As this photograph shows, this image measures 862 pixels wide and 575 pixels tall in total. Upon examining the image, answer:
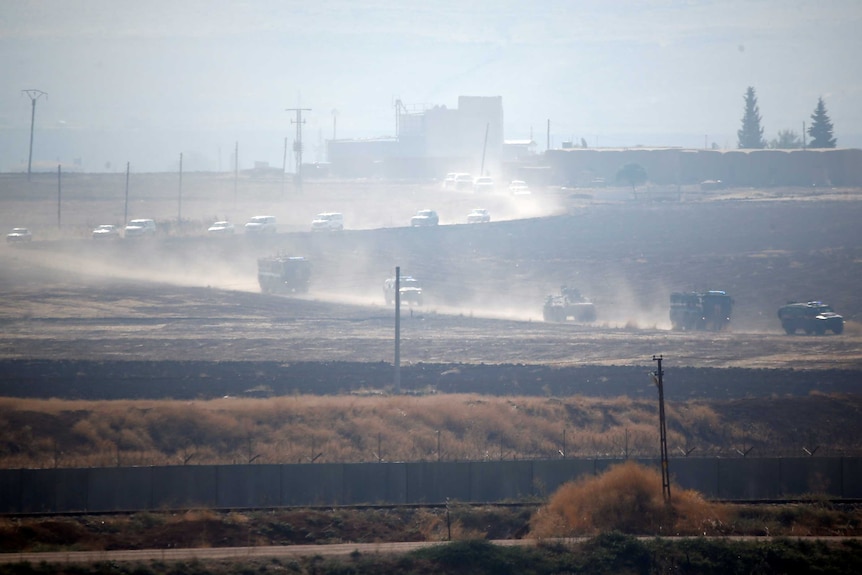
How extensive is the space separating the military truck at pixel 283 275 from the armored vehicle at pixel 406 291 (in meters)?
4.98

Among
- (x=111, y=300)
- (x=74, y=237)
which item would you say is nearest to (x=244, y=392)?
(x=111, y=300)

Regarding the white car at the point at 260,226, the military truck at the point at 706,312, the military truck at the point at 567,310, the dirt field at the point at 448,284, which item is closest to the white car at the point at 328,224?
the dirt field at the point at 448,284

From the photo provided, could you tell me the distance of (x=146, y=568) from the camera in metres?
15.3

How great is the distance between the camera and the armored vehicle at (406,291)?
5288 centimetres

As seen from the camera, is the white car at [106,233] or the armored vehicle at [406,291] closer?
the armored vehicle at [406,291]

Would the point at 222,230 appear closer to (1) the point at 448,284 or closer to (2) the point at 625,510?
(1) the point at 448,284

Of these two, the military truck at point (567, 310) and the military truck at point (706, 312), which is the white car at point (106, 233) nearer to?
the military truck at point (567, 310)

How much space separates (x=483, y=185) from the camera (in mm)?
92375

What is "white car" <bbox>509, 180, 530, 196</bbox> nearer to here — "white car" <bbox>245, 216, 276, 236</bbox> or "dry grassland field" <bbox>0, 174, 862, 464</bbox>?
"dry grassland field" <bbox>0, 174, 862, 464</bbox>

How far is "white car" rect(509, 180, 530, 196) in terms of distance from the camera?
287ft

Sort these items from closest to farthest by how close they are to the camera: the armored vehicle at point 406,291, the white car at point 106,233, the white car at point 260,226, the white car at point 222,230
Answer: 1. the armored vehicle at point 406,291
2. the white car at point 106,233
3. the white car at point 222,230
4. the white car at point 260,226

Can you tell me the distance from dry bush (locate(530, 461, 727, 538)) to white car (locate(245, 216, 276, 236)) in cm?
5051

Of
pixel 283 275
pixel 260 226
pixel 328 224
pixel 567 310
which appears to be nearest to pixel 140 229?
pixel 260 226

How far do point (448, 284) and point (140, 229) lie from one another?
23.5 metres
